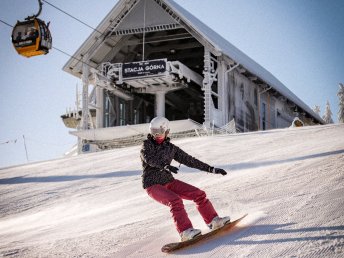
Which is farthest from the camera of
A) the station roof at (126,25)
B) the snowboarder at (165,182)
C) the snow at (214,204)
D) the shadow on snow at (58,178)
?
the station roof at (126,25)

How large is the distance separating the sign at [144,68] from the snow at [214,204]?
36.5ft

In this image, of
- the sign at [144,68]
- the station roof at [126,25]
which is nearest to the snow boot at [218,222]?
the station roof at [126,25]

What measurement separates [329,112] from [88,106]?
40.8 meters

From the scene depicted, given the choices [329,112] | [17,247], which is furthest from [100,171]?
[329,112]

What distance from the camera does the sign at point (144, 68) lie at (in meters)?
25.9

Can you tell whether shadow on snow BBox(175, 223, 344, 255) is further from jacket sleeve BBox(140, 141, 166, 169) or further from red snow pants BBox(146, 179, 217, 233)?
jacket sleeve BBox(140, 141, 166, 169)

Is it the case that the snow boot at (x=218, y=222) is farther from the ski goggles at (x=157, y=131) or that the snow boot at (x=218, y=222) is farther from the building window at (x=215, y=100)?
the building window at (x=215, y=100)

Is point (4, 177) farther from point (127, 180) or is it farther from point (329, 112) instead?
point (329, 112)

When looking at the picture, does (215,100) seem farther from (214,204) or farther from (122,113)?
(214,204)

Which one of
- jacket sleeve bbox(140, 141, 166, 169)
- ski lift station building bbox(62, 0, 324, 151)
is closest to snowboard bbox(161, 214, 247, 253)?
jacket sleeve bbox(140, 141, 166, 169)

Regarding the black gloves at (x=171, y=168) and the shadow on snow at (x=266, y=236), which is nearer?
the shadow on snow at (x=266, y=236)

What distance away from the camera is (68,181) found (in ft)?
44.6

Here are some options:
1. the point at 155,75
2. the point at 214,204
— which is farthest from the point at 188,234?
the point at 155,75

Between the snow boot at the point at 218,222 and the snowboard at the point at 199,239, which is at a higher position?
the snow boot at the point at 218,222
